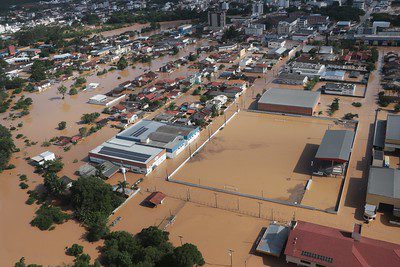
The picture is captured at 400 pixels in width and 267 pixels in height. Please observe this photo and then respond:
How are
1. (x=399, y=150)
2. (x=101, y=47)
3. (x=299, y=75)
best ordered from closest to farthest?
(x=399, y=150) → (x=299, y=75) → (x=101, y=47)

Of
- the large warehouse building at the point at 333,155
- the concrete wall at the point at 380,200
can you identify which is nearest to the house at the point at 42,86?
the large warehouse building at the point at 333,155

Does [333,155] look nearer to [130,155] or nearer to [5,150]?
[130,155]

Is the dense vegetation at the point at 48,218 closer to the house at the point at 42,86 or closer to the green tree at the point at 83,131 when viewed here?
the green tree at the point at 83,131

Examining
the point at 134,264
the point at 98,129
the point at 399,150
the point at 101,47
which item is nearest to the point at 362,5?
the point at 101,47

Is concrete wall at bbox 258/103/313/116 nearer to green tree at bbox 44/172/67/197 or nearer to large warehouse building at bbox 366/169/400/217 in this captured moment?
large warehouse building at bbox 366/169/400/217

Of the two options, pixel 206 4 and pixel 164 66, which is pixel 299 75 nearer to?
pixel 164 66

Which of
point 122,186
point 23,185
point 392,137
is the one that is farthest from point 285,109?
point 23,185

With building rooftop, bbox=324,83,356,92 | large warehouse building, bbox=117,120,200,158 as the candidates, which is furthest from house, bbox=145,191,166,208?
building rooftop, bbox=324,83,356,92
